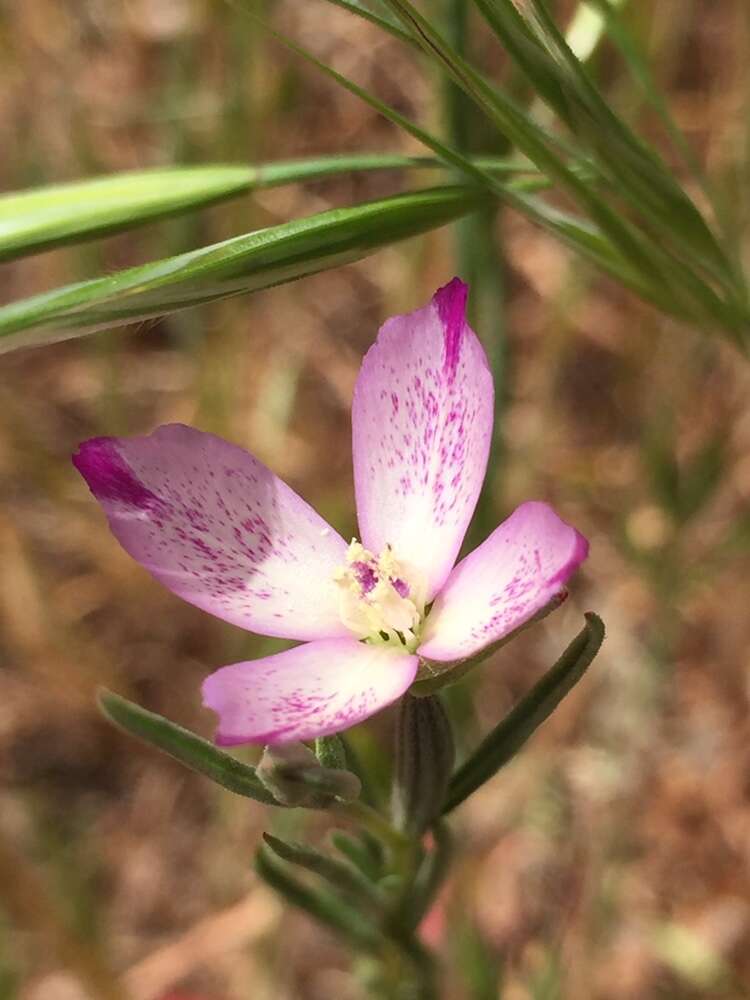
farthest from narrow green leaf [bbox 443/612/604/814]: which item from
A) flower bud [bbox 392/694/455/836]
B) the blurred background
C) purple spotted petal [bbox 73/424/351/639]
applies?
the blurred background

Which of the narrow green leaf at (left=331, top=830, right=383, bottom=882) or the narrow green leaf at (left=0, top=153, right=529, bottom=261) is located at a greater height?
the narrow green leaf at (left=0, top=153, right=529, bottom=261)

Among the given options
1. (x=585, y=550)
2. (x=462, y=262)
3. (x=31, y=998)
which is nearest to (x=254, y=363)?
(x=462, y=262)

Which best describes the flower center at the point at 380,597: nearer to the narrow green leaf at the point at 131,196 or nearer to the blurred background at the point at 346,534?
the narrow green leaf at the point at 131,196

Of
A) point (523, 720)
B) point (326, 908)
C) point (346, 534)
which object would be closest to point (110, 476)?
point (523, 720)

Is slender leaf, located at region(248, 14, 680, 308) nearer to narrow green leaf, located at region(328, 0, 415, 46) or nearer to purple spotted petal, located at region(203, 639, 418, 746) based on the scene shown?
narrow green leaf, located at region(328, 0, 415, 46)

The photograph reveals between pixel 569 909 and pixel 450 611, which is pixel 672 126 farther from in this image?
pixel 569 909

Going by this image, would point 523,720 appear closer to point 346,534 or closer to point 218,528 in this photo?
point 218,528
